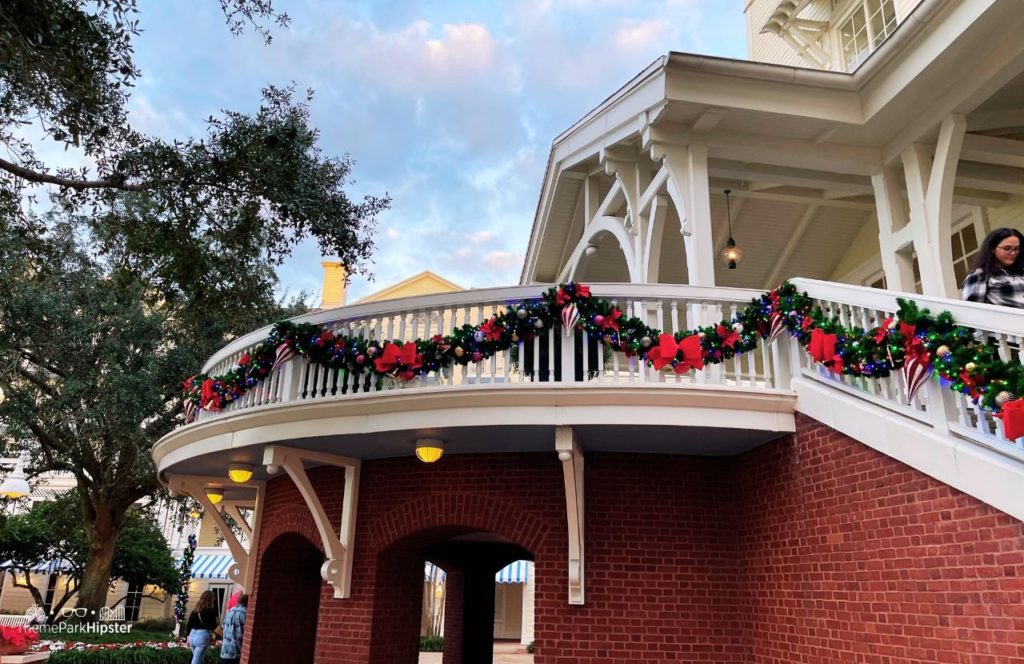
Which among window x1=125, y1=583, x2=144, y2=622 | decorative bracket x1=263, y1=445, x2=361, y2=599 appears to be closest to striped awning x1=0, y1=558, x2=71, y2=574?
window x1=125, y1=583, x2=144, y2=622

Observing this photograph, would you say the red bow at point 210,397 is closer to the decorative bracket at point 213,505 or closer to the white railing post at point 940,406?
the decorative bracket at point 213,505

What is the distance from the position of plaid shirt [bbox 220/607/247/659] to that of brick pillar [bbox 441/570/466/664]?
3864 millimetres

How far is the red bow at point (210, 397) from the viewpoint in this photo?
24.6 feet

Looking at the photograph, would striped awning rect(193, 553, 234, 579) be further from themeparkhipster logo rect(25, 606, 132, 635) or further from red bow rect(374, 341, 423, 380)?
red bow rect(374, 341, 423, 380)

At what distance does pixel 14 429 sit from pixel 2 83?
11.2 meters

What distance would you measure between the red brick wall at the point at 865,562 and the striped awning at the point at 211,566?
956 inches

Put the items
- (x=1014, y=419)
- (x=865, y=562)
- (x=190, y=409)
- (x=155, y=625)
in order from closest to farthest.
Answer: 1. (x=1014, y=419)
2. (x=865, y=562)
3. (x=190, y=409)
4. (x=155, y=625)

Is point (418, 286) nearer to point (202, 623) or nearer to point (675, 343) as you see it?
point (202, 623)

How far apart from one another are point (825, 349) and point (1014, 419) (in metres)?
1.61

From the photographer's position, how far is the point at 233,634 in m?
9.76

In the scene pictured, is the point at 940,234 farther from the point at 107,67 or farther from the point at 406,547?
the point at 107,67

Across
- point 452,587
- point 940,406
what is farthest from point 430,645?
point 940,406

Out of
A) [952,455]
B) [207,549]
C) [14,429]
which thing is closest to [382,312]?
[952,455]

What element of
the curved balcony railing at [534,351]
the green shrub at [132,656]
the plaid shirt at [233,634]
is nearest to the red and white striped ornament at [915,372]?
the curved balcony railing at [534,351]
